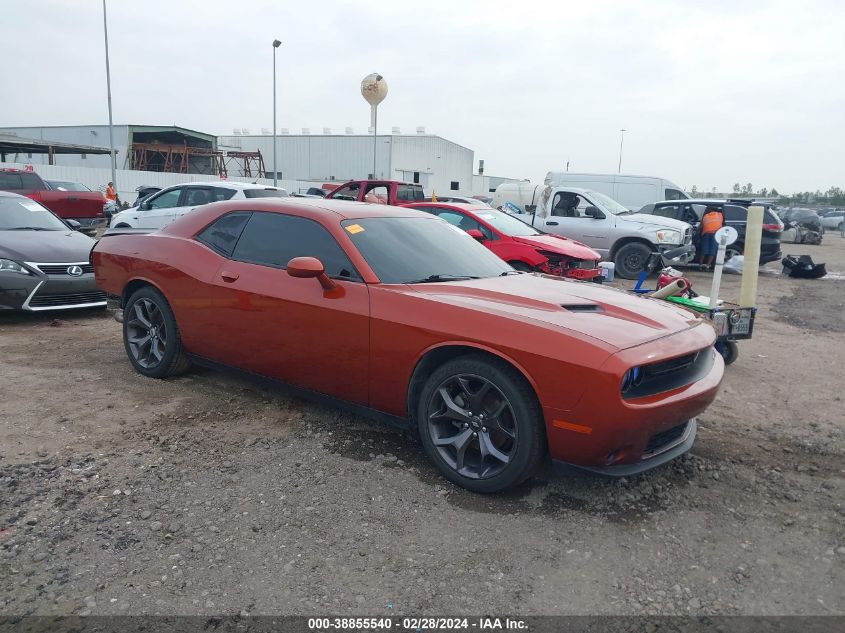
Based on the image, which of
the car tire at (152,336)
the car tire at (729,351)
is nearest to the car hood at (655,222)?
the car tire at (729,351)

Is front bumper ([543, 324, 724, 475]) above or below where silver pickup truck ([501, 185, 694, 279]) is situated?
below

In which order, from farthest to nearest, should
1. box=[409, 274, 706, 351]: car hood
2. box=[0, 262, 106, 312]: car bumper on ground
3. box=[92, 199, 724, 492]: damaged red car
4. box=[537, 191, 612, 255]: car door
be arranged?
box=[537, 191, 612, 255]: car door
box=[0, 262, 106, 312]: car bumper on ground
box=[409, 274, 706, 351]: car hood
box=[92, 199, 724, 492]: damaged red car

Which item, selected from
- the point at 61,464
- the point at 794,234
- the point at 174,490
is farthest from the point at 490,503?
the point at 794,234

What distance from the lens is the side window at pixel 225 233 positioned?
448 centimetres

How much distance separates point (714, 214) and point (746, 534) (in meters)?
11.3

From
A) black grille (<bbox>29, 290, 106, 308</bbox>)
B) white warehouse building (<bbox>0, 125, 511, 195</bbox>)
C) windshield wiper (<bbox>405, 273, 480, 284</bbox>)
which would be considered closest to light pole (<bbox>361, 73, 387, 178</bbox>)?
white warehouse building (<bbox>0, 125, 511, 195</bbox>)

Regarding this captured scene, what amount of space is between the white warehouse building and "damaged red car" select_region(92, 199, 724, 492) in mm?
38150

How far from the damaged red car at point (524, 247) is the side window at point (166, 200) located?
18.1 feet

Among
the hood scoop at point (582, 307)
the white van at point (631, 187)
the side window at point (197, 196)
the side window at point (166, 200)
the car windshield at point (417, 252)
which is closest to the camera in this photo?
the hood scoop at point (582, 307)

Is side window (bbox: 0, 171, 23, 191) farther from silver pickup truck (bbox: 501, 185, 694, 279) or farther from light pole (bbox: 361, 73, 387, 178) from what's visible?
light pole (bbox: 361, 73, 387, 178)

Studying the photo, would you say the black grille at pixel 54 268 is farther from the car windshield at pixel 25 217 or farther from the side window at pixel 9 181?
the side window at pixel 9 181

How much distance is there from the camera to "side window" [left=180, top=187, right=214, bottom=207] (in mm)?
11398

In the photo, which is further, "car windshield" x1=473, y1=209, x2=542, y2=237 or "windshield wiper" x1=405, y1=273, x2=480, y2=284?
"car windshield" x1=473, y1=209, x2=542, y2=237

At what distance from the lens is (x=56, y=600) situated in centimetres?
237
